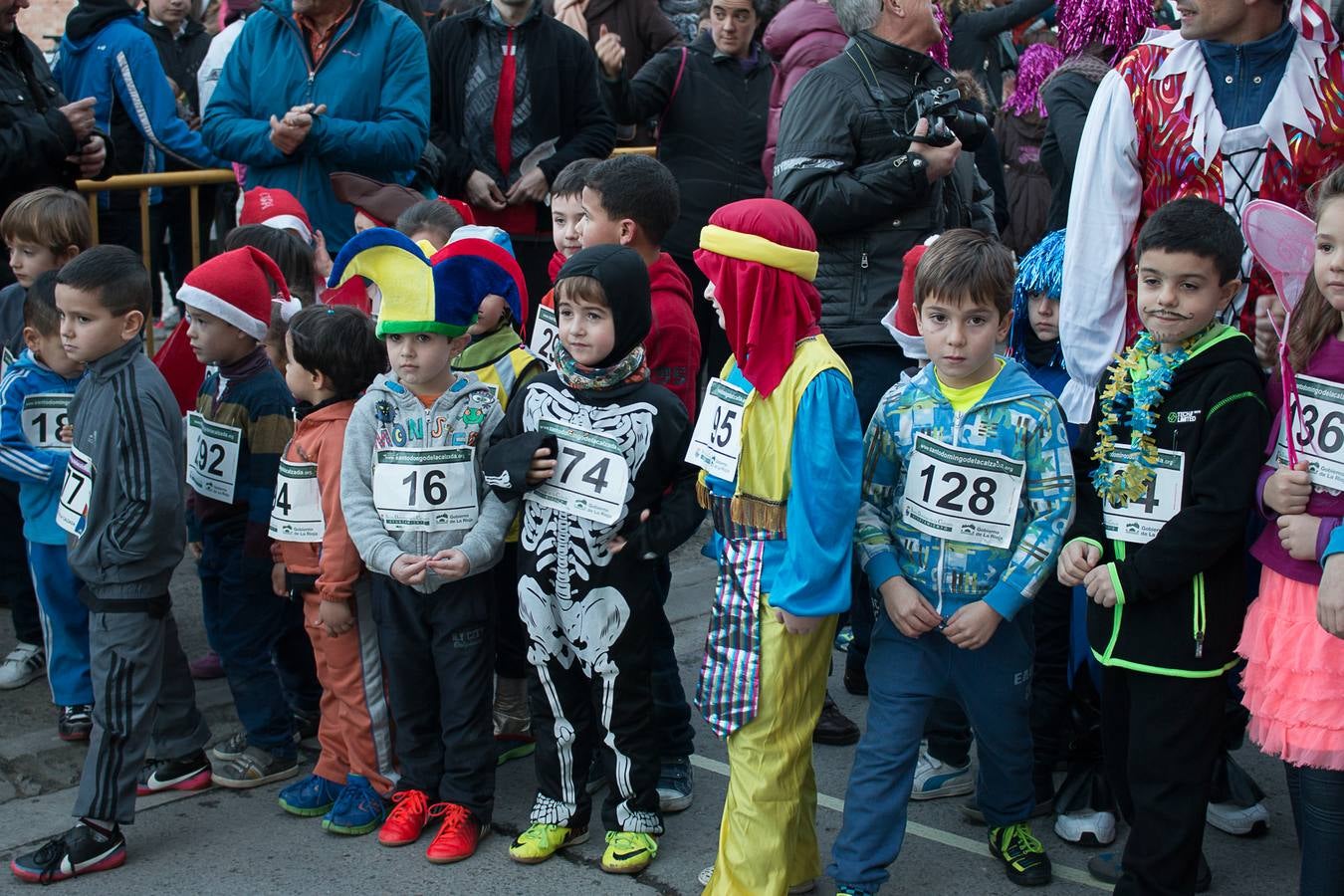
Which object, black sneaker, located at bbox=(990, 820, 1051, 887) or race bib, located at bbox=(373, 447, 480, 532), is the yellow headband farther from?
black sneaker, located at bbox=(990, 820, 1051, 887)

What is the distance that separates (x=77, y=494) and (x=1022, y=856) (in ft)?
9.39

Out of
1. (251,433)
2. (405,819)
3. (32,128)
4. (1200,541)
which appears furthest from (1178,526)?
(32,128)

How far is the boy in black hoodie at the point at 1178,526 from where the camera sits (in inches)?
127

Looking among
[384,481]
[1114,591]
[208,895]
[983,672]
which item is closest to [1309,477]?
[1114,591]

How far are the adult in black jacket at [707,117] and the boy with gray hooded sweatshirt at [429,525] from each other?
8.95 ft

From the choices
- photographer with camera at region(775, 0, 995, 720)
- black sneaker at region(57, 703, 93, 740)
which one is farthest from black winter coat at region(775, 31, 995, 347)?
black sneaker at region(57, 703, 93, 740)

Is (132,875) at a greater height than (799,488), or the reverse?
(799,488)

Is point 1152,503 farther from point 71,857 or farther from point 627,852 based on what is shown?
point 71,857

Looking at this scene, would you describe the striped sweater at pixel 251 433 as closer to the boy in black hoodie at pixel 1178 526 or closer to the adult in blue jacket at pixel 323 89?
the adult in blue jacket at pixel 323 89

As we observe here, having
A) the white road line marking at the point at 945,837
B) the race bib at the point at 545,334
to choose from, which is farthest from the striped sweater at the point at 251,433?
the white road line marking at the point at 945,837

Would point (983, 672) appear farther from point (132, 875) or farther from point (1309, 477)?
point (132, 875)

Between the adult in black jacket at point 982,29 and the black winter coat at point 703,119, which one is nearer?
the black winter coat at point 703,119

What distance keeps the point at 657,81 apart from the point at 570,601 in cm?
356

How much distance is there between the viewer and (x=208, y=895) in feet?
12.4
